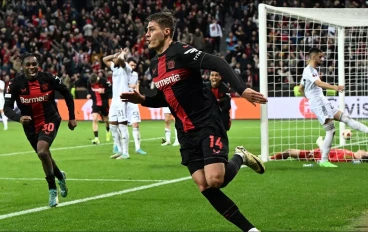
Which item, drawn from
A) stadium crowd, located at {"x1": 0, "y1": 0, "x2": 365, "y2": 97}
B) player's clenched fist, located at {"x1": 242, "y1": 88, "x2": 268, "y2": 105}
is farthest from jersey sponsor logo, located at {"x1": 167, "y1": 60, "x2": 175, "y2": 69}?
stadium crowd, located at {"x1": 0, "y1": 0, "x2": 365, "y2": 97}

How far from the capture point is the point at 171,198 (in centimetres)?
1096

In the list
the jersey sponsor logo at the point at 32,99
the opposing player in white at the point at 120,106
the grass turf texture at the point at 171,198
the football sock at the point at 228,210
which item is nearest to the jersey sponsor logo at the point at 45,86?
the jersey sponsor logo at the point at 32,99

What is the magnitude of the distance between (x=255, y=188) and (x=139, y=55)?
27.6m

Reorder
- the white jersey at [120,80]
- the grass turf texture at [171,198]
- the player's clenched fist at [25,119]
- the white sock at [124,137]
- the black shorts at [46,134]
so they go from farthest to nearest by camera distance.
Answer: the white jersey at [120,80] < the white sock at [124,137] < the black shorts at [46,134] < the player's clenched fist at [25,119] < the grass turf texture at [171,198]

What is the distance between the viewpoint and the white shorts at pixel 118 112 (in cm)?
1781

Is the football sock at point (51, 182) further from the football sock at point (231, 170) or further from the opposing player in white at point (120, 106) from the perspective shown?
the opposing player in white at point (120, 106)

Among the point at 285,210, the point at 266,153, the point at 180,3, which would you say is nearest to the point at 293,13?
the point at 266,153

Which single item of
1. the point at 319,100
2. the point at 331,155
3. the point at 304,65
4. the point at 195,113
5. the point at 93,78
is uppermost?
the point at 195,113

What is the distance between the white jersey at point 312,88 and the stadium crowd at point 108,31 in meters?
20.2

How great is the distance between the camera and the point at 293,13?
1636cm

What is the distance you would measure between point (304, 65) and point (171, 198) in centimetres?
1400

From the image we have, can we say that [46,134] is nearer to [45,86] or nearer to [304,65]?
[45,86]

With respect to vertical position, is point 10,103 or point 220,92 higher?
point 10,103

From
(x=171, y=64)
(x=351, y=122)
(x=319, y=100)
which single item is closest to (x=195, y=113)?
(x=171, y=64)
